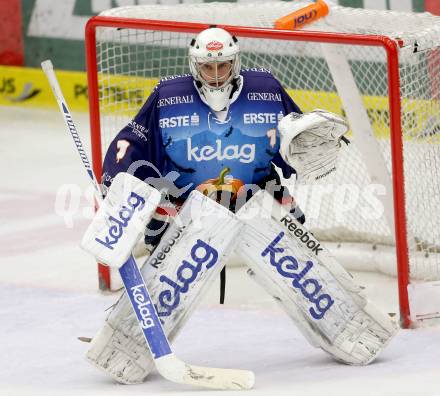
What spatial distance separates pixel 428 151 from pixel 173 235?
1563mm

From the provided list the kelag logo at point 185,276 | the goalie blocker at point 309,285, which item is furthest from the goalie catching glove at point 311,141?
the kelag logo at point 185,276

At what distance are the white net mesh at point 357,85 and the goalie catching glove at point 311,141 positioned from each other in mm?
815

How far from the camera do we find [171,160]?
5.39 m

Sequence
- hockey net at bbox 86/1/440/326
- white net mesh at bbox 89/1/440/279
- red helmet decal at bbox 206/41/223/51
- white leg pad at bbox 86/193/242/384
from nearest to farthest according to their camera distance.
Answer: white leg pad at bbox 86/193/242/384 < red helmet decal at bbox 206/41/223/51 < hockey net at bbox 86/1/440/326 < white net mesh at bbox 89/1/440/279

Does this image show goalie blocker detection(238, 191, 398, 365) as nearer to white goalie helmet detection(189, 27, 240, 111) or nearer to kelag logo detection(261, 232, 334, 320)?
kelag logo detection(261, 232, 334, 320)

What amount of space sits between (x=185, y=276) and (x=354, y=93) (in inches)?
78.0

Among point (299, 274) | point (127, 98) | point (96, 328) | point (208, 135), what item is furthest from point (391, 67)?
point (127, 98)

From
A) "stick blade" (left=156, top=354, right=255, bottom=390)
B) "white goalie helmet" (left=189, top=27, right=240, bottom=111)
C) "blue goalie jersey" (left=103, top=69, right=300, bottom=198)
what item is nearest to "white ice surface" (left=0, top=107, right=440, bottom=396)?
"stick blade" (left=156, top=354, right=255, bottom=390)

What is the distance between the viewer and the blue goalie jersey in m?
5.35

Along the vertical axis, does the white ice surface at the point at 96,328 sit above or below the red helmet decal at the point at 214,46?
below

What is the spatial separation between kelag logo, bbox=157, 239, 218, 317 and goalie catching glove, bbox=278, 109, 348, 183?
0.41 m

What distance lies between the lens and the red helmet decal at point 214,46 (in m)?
5.06

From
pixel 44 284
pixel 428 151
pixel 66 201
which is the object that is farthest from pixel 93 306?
pixel 66 201

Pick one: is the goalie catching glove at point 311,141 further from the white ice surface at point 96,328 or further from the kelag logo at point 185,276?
the white ice surface at point 96,328
